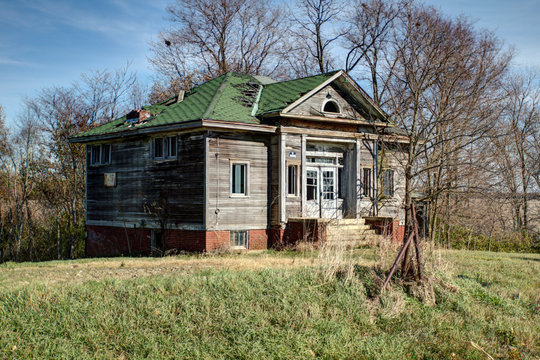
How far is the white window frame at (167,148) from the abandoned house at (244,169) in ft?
0.12

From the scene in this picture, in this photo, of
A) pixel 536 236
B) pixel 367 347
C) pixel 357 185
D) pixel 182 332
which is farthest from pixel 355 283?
pixel 536 236

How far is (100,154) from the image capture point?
23062mm

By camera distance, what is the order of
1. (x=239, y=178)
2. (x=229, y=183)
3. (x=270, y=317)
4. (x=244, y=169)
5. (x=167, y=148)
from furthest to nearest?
(x=167, y=148), (x=244, y=169), (x=239, y=178), (x=229, y=183), (x=270, y=317)

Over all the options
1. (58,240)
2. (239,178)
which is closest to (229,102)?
(239,178)

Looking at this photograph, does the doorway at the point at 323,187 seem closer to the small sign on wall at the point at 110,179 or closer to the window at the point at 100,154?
the small sign on wall at the point at 110,179

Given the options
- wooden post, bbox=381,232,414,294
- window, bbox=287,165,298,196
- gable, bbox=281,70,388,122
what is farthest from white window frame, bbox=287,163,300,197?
wooden post, bbox=381,232,414,294

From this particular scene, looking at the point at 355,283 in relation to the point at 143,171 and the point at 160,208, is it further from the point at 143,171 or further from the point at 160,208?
the point at 143,171

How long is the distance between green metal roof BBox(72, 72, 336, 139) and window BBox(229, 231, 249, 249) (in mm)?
3881

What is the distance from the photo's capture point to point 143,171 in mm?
20719

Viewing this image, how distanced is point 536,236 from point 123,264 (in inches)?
962

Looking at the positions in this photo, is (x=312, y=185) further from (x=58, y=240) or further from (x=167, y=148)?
(x=58, y=240)

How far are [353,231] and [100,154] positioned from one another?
11016 mm

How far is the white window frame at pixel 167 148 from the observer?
19609 mm

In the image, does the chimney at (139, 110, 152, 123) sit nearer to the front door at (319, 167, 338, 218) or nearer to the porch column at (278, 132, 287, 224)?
the porch column at (278, 132, 287, 224)
